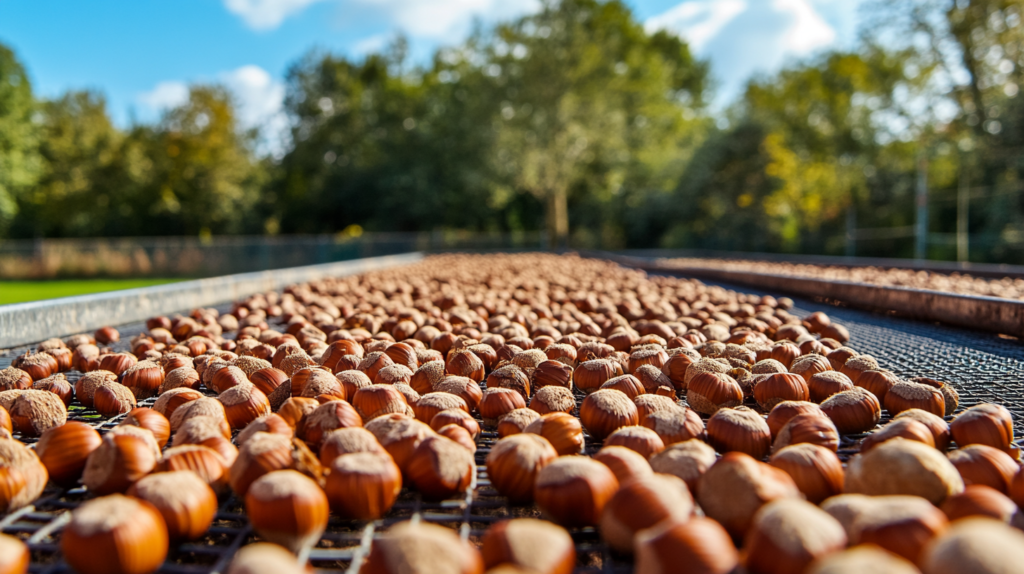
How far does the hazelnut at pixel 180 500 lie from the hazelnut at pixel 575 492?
62 cm

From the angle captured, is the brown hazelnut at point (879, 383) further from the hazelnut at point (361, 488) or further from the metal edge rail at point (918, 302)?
the hazelnut at point (361, 488)

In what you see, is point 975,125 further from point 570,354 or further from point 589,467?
point 589,467

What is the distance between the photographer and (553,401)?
1759 millimetres

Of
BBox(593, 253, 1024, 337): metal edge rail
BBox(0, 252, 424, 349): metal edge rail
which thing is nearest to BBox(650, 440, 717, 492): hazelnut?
BBox(593, 253, 1024, 337): metal edge rail

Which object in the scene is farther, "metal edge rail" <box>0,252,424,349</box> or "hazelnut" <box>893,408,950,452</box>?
"metal edge rail" <box>0,252,424,349</box>

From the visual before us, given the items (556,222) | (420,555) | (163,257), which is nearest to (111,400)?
(420,555)

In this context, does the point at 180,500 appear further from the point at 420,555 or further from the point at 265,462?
the point at 420,555

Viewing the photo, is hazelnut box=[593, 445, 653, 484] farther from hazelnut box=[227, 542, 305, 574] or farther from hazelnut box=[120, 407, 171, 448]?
hazelnut box=[120, 407, 171, 448]

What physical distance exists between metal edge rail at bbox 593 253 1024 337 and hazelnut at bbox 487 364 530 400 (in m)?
2.34

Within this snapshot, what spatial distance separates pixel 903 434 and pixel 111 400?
7.13ft

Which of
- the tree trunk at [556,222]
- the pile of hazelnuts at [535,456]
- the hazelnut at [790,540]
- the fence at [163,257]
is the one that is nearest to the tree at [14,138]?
the fence at [163,257]

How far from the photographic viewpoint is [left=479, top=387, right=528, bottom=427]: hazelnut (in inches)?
67.9

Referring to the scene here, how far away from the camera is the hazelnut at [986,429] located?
4.58 ft

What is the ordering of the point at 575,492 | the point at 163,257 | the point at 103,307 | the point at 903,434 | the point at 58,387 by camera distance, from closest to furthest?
the point at 575,492 < the point at 903,434 < the point at 58,387 < the point at 103,307 < the point at 163,257
